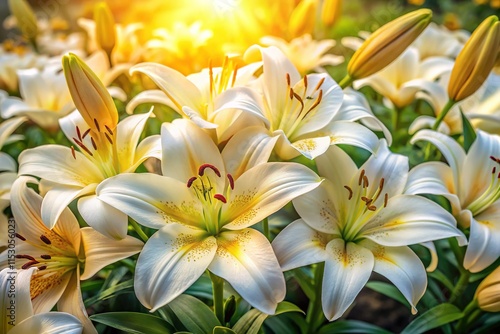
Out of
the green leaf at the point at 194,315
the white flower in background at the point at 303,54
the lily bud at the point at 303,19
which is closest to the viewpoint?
the green leaf at the point at 194,315

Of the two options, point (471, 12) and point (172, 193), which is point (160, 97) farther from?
point (471, 12)

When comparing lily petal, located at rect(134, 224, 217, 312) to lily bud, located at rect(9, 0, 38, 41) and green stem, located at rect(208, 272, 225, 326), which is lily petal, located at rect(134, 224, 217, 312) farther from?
lily bud, located at rect(9, 0, 38, 41)

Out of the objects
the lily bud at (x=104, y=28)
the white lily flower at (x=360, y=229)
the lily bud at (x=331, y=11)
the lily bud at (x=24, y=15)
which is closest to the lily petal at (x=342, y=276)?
the white lily flower at (x=360, y=229)

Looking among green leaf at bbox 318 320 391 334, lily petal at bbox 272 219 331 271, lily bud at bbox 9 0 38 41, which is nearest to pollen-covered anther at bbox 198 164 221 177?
lily petal at bbox 272 219 331 271

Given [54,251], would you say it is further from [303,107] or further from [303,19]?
[303,19]

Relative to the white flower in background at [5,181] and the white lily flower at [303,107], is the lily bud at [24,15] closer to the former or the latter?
the white flower in background at [5,181]

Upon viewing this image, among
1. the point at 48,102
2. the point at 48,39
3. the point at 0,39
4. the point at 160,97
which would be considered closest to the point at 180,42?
the point at 48,102
